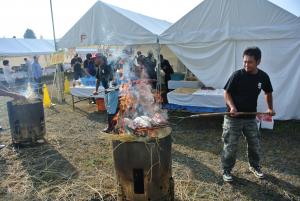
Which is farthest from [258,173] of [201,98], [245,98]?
[201,98]

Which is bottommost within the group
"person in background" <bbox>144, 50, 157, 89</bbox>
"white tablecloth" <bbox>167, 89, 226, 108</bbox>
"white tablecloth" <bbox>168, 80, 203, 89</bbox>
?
"white tablecloth" <bbox>167, 89, 226, 108</bbox>

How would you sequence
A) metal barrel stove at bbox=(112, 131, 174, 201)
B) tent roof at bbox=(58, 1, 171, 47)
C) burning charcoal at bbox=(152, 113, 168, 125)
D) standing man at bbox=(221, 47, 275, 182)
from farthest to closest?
tent roof at bbox=(58, 1, 171, 47), standing man at bbox=(221, 47, 275, 182), burning charcoal at bbox=(152, 113, 168, 125), metal barrel stove at bbox=(112, 131, 174, 201)

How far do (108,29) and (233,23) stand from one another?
4.03 m

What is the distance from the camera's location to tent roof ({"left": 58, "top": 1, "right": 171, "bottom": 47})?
852 centimetres

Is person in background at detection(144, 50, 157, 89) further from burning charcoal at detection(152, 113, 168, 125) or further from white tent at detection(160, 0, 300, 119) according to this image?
burning charcoal at detection(152, 113, 168, 125)

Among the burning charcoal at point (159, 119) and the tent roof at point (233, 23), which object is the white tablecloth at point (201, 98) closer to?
the tent roof at point (233, 23)

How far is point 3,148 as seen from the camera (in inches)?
257

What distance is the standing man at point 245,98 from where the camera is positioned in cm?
391

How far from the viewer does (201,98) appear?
7.40 m

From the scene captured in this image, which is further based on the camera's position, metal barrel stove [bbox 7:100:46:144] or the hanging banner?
the hanging banner

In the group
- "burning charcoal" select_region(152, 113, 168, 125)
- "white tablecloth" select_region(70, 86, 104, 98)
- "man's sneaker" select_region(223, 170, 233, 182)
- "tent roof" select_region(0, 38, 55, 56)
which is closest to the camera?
"burning charcoal" select_region(152, 113, 168, 125)

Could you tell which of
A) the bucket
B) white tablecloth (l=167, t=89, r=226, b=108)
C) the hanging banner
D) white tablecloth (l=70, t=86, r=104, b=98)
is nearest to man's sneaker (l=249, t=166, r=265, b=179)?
white tablecloth (l=167, t=89, r=226, b=108)

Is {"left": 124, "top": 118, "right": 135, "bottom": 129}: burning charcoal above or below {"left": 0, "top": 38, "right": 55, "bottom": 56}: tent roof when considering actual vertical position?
below

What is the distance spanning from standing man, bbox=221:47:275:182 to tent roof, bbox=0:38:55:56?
20446 millimetres
